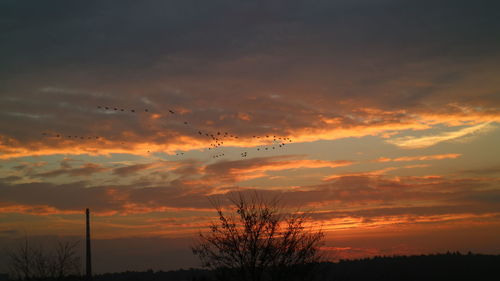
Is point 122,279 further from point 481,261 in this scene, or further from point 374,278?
point 481,261

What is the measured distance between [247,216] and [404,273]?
8869cm

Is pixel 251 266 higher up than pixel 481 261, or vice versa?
pixel 251 266

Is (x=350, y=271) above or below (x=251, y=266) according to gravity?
below

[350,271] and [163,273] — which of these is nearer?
[350,271]

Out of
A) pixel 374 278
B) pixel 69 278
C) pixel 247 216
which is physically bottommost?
pixel 374 278

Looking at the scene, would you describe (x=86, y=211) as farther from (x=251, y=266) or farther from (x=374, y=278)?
(x=374, y=278)

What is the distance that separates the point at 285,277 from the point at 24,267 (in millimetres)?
27257

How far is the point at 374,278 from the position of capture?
103062 mm

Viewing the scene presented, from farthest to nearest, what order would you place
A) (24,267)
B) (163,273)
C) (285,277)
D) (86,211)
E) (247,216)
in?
(163,273) < (86,211) < (24,267) < (247,216) < (285,277)

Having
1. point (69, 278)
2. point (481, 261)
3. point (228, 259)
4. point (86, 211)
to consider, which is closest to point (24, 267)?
point (69, 278)

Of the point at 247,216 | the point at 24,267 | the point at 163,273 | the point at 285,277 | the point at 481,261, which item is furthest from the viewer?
the point at 163,273

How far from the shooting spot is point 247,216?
26328 mm

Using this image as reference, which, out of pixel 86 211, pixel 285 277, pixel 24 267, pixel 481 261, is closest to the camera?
pixel 285 277

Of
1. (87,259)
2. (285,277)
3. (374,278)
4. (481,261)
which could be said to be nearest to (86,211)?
(87,259)
